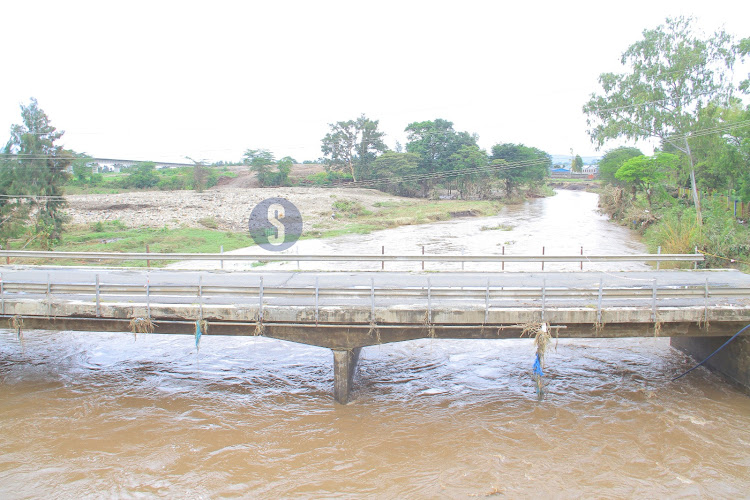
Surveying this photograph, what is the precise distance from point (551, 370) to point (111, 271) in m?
14.5

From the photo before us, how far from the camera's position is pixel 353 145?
76312 millimetres

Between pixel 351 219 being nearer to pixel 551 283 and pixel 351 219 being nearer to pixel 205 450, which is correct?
pixel 551 283

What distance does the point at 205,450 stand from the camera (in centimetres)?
1071

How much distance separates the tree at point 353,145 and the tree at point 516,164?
17025 mm

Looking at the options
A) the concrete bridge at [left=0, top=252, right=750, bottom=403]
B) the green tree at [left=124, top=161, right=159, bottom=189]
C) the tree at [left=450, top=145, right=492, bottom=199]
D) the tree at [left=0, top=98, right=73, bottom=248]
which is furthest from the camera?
the tree at [left=450, top=145, right=492, bottom=199]

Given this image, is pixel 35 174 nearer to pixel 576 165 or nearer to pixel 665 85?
pixel 665 85

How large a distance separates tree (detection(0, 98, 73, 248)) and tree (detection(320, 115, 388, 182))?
149 feet

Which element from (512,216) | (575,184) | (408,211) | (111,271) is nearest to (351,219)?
(408,211)

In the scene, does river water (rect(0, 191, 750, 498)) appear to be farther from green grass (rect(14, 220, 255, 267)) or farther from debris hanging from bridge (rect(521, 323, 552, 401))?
green grass (rect(14, 220, 255, 267))

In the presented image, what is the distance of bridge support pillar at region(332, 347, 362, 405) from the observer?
12.1m

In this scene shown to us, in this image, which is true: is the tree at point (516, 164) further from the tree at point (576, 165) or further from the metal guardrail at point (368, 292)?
the tree at point (576, 165)

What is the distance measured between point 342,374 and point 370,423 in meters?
1.32

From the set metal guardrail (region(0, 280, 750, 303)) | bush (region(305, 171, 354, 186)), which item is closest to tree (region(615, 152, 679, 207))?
metal guardrail (region(0, 280, 750, 303))

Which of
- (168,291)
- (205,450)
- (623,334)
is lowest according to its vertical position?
(205,450)
